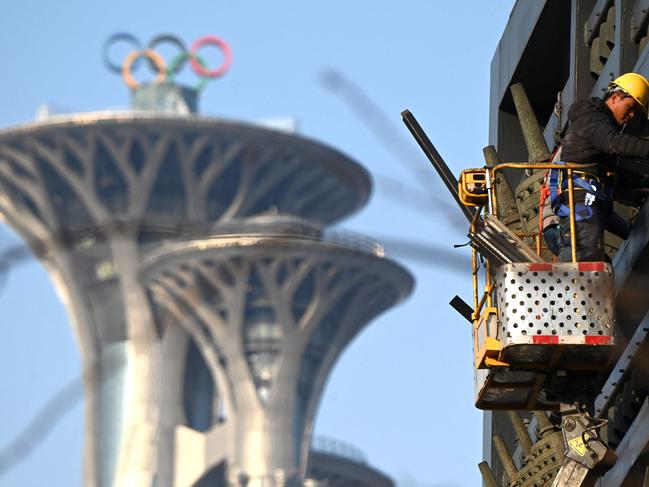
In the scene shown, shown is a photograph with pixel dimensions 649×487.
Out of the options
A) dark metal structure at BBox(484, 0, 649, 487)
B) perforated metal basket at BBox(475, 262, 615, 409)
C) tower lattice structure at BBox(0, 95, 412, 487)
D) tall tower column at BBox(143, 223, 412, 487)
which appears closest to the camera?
perforated metal basket at BBox(475, 262, 615, 409)

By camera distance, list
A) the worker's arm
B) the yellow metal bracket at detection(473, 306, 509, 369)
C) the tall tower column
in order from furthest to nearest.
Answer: the tall tower column → the worker's arm → the yellow metal bracket at detection(473, 306, 509, 369)

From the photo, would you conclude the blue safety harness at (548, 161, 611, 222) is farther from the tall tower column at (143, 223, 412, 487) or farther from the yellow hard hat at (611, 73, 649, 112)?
the tall tower column at (143, 223, 412, 487)

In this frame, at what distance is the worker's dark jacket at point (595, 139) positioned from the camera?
12.9 meters

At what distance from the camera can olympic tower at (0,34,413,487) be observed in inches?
5507

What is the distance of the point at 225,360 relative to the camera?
14088 cm

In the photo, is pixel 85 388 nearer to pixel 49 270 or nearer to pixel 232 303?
pixel 49 270

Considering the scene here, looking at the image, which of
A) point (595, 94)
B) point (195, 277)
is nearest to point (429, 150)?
point (595, 94)

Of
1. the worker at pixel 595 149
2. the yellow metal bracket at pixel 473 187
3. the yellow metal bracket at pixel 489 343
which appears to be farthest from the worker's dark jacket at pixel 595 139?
the yellow metal bracket at pixel 489 343

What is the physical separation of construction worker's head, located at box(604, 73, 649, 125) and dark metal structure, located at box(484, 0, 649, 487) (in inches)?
40.3

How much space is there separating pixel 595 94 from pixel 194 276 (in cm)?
12287

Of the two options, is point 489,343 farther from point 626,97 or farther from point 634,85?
point 634,85

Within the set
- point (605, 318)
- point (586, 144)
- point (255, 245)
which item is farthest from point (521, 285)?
point (255, 245)

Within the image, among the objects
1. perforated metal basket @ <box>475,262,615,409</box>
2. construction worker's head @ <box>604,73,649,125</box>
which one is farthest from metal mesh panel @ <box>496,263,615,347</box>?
construction worker's head @ <box>604,73,649,125</box>

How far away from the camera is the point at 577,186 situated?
519 inches
